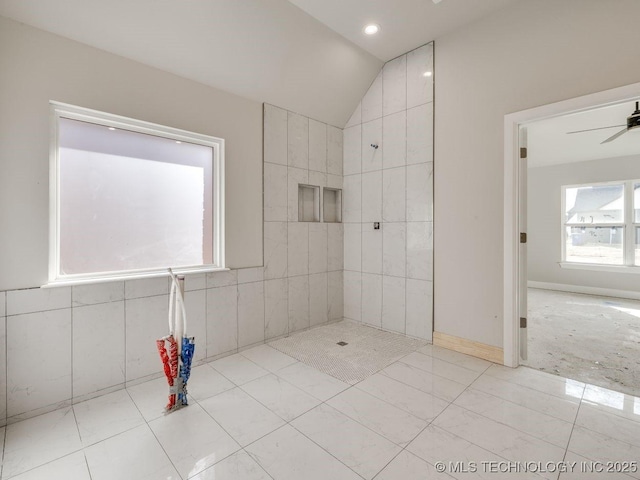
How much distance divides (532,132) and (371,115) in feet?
8.81

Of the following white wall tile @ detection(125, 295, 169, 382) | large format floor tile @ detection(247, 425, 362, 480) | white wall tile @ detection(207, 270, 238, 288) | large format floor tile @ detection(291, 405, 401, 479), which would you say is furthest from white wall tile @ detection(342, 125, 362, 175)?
large format floor tile @ detection(247, 425, 362, 480)

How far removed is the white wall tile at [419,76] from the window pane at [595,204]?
16.5 ft

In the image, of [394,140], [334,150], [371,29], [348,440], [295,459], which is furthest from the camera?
[334,150]

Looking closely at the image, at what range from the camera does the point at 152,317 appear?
2.44m

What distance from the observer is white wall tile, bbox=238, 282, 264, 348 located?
3.03 meters

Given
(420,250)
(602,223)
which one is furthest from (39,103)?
(602,223)

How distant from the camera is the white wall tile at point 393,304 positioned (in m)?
3.40

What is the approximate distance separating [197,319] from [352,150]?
2.78 m

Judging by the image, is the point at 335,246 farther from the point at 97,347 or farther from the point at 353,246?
the point at 97,347

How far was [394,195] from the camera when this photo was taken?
3.46m

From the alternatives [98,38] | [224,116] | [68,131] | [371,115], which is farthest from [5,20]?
[371,115]

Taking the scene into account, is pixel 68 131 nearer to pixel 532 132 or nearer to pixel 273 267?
pixel 273 267

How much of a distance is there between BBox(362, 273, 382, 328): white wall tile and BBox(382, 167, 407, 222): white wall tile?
2.54 ft

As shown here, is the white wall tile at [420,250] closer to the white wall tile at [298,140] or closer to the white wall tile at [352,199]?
the white wall tile at [352,199]
